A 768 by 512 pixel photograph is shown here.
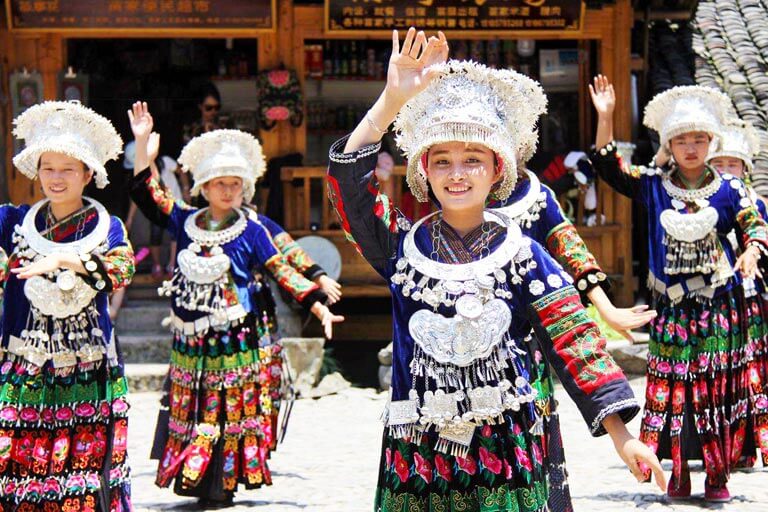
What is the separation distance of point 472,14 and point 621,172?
18.0ft

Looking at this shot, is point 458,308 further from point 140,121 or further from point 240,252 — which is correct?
point 240,252

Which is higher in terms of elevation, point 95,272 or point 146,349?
point 95,272

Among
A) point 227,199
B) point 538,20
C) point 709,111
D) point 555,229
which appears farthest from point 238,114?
point 555,229

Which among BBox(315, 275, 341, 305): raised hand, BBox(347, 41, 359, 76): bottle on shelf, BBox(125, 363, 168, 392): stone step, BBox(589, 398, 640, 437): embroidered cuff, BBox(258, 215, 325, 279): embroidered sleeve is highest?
BBox(347, 41, 359, 76): bottle on shelf

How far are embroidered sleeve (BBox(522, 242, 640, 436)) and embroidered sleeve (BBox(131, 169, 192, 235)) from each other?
387cm

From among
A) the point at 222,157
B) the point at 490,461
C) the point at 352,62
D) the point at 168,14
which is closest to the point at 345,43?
the point at 352,62

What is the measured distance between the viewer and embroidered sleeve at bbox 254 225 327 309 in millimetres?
7156

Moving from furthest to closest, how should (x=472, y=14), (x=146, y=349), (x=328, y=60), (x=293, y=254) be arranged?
1. (x=328, y=60)
2. (x=472, y=14)
3. (x=146, y=349)
4. (x=293, y=254)

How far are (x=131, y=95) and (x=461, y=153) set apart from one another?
11073mm

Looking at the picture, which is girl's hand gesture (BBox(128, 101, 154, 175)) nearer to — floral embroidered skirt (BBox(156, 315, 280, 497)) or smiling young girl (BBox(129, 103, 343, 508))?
smiling young girl (BBox(129, 103, 343, 508))

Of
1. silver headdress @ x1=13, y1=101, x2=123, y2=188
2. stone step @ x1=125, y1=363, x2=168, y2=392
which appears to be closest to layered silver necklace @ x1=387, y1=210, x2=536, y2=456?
silver headdress @ x1=13, y1=101, x2=123, y2=188

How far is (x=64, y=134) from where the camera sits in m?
5.66

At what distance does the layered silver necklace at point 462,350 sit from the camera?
3.65m

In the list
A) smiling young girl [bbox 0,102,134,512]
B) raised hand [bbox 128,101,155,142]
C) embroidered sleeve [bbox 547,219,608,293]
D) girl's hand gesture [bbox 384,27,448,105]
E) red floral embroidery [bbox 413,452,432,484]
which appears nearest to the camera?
girl's hand gesture [bbox 384,27,448,105]
